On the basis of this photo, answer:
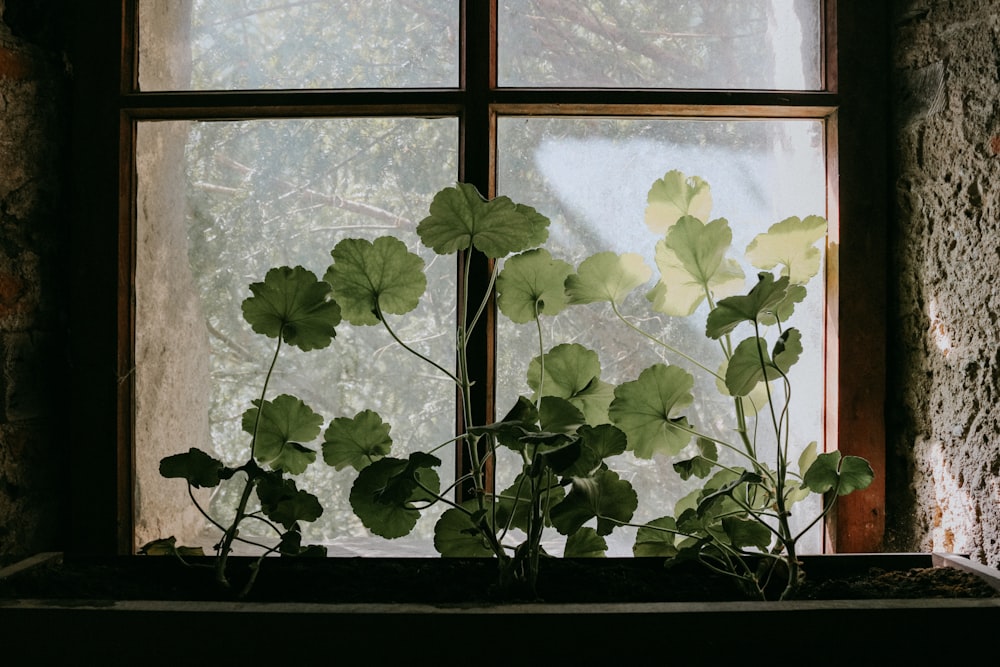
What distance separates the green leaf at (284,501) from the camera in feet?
3.55

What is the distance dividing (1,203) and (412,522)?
0.94 metres

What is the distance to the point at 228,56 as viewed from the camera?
1.38m

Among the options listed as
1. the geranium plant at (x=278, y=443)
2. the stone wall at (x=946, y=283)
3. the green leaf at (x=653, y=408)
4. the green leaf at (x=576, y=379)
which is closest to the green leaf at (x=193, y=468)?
the geranium plant at (x=278, y=443)

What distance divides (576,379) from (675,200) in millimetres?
363

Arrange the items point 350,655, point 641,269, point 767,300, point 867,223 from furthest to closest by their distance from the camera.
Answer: point 867,223
point 641,269
point 767,300
point 350,655

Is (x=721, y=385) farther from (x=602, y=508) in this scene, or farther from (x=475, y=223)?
(x=475, y=223)

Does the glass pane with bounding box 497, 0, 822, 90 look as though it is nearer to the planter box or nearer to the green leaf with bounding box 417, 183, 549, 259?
the green leaf with bounding box 417, 183, 549, 259

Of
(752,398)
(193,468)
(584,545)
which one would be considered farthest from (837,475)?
(193,468)

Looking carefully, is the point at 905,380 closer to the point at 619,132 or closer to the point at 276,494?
the point at 619,132

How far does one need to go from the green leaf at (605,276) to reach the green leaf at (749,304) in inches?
8.2

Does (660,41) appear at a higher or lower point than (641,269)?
higher

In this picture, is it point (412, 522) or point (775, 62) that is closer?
point (412, 522)

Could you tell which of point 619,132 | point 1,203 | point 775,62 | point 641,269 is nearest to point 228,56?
point 1,203

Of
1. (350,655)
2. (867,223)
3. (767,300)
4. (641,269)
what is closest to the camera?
(350,655)
